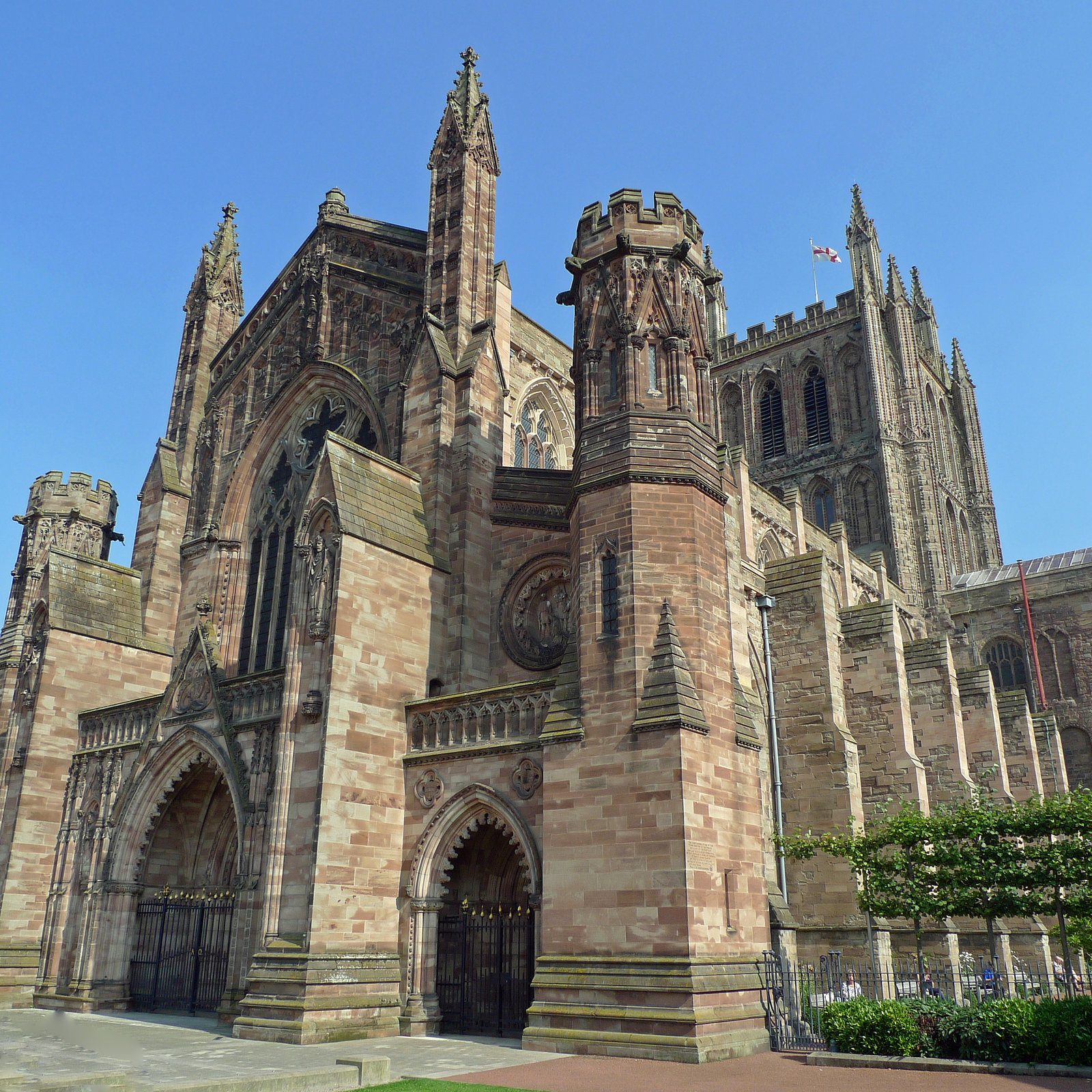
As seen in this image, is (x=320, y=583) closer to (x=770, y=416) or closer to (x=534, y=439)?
(x=534, y=439)

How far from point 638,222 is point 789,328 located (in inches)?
1589

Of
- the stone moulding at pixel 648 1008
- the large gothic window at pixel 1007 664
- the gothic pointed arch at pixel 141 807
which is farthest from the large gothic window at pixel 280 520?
the large gothic window at pixel 1007 664

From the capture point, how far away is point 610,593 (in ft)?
54.7

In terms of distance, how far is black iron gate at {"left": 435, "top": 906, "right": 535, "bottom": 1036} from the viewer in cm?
1747

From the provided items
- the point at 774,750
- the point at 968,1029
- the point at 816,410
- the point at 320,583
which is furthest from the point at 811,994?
the point at 816,410

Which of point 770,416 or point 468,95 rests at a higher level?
point 770,416

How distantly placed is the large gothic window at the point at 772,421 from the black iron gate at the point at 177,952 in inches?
1626

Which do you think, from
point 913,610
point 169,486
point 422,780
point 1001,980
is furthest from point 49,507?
point 913,610

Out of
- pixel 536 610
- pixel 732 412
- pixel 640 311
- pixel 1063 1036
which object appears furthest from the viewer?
pixel 732 412

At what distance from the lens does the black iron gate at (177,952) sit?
2122 cm

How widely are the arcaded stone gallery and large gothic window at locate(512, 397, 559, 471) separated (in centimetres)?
11

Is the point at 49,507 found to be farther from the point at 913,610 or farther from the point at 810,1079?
the point at 913,610

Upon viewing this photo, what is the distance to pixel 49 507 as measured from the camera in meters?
31.5

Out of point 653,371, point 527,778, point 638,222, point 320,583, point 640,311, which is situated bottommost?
point 527,778
